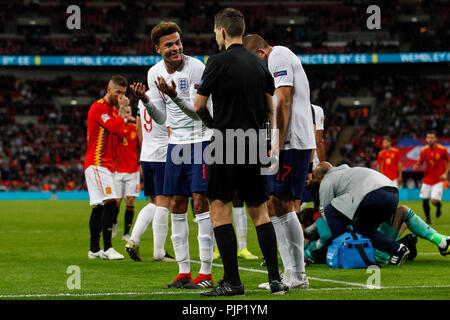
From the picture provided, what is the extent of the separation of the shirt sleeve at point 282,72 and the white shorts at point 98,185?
396 cm

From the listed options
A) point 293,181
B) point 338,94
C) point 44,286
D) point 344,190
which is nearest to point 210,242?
point 293,181

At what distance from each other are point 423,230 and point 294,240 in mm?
3224

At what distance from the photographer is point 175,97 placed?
5867 mm

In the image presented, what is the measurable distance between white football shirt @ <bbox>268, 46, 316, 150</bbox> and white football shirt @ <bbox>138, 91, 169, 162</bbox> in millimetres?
2978

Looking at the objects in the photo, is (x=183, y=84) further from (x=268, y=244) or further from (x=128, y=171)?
(x=128, y=171)

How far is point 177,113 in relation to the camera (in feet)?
21.3

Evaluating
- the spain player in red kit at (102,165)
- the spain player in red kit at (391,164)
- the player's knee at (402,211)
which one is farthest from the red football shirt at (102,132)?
the spain player in red kit at (391,164)

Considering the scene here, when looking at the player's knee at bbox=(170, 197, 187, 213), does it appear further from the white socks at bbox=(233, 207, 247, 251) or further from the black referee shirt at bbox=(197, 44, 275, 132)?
the white socks at bbox=(233, 207, 247, 251)

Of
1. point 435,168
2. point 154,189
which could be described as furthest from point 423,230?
point 435,168

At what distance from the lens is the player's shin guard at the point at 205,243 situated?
611 centimetres

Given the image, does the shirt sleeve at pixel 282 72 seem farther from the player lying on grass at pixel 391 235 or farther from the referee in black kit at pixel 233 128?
the player lying on grass at pixel 391 235

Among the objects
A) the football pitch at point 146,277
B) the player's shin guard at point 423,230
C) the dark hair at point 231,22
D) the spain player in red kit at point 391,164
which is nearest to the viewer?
the dark hair at point 231,22

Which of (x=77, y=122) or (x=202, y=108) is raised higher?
(x=202, y=108)

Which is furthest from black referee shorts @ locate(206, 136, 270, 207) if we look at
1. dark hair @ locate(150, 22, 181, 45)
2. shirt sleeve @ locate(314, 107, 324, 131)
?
shirt sleeve @ locate(314, 107, 324, 131)
